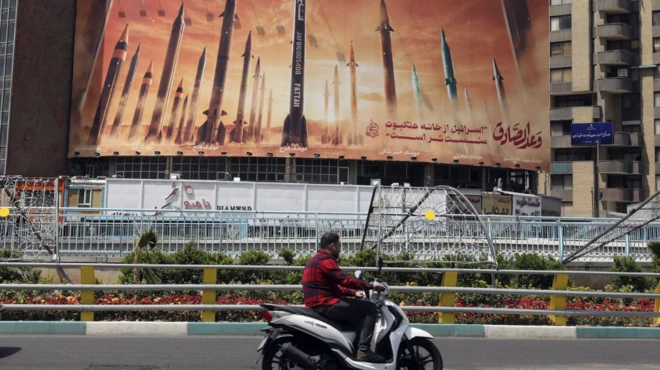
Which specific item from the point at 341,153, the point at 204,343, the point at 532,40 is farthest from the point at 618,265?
the point at 532,40

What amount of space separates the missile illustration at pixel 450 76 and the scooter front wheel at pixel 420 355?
38810mm

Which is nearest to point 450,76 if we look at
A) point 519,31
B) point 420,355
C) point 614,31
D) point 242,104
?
point 519,31

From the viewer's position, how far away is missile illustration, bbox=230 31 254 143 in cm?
4153

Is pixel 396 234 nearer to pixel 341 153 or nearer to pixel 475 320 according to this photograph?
pixel 475 320

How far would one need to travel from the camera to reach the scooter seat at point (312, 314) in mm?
6555

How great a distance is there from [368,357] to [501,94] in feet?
137

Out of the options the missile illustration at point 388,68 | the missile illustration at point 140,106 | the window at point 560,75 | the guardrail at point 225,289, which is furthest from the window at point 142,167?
the window at point 560,75

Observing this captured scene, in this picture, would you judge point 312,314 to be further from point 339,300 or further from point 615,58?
point 615,58

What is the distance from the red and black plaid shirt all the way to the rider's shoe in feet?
1.80

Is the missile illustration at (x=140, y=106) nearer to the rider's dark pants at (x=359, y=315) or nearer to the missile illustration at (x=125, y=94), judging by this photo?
the missile illustration at (x=125, y=94)

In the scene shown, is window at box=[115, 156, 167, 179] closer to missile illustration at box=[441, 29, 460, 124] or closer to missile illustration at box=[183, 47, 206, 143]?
missile illustration at box=[183, 47, 206, 143]

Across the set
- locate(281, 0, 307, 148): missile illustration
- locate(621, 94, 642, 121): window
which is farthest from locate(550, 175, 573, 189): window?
locate(281, 0, 307, 148): missile illustration

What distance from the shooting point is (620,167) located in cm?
5519

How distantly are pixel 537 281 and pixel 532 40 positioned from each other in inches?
1434
